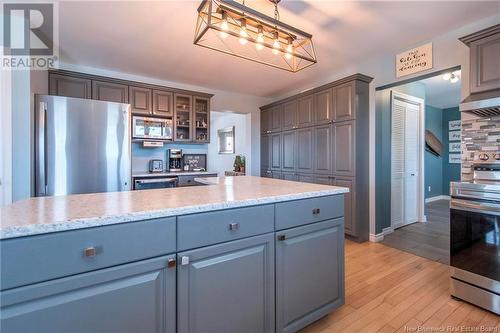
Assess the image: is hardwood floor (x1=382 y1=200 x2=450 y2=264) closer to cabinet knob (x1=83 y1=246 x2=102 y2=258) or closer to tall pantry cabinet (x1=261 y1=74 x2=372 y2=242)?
tall pantry cabinet (x1=261 y1=74 x2=372 y2=242)

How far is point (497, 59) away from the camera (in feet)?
6.44

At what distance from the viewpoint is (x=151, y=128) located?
12.8ft

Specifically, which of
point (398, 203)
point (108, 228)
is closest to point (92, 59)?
point (108, 228)

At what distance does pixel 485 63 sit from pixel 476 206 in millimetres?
1203

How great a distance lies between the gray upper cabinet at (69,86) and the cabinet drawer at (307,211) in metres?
3.40

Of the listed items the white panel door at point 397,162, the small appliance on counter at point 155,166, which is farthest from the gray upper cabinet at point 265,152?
the white panel door at point 397,162

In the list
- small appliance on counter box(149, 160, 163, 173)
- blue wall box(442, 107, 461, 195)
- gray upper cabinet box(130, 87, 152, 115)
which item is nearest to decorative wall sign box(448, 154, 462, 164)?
blue wall box(442, 107, 461, 195)

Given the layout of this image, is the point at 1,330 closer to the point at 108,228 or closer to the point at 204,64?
the point at 108,228

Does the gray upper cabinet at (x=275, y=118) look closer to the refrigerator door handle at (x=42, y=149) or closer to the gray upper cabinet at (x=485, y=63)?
the gray upper cabinet at (x=485, y=63)

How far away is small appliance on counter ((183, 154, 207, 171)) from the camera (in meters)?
4.54

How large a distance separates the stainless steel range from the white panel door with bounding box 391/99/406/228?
5.37ft

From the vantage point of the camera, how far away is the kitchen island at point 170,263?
0.86m

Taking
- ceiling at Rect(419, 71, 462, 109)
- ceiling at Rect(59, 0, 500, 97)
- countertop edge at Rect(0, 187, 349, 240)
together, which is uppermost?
ceiling at Rect(419, 71, 462, 109)

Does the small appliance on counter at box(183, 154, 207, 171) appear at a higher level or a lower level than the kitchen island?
higher
